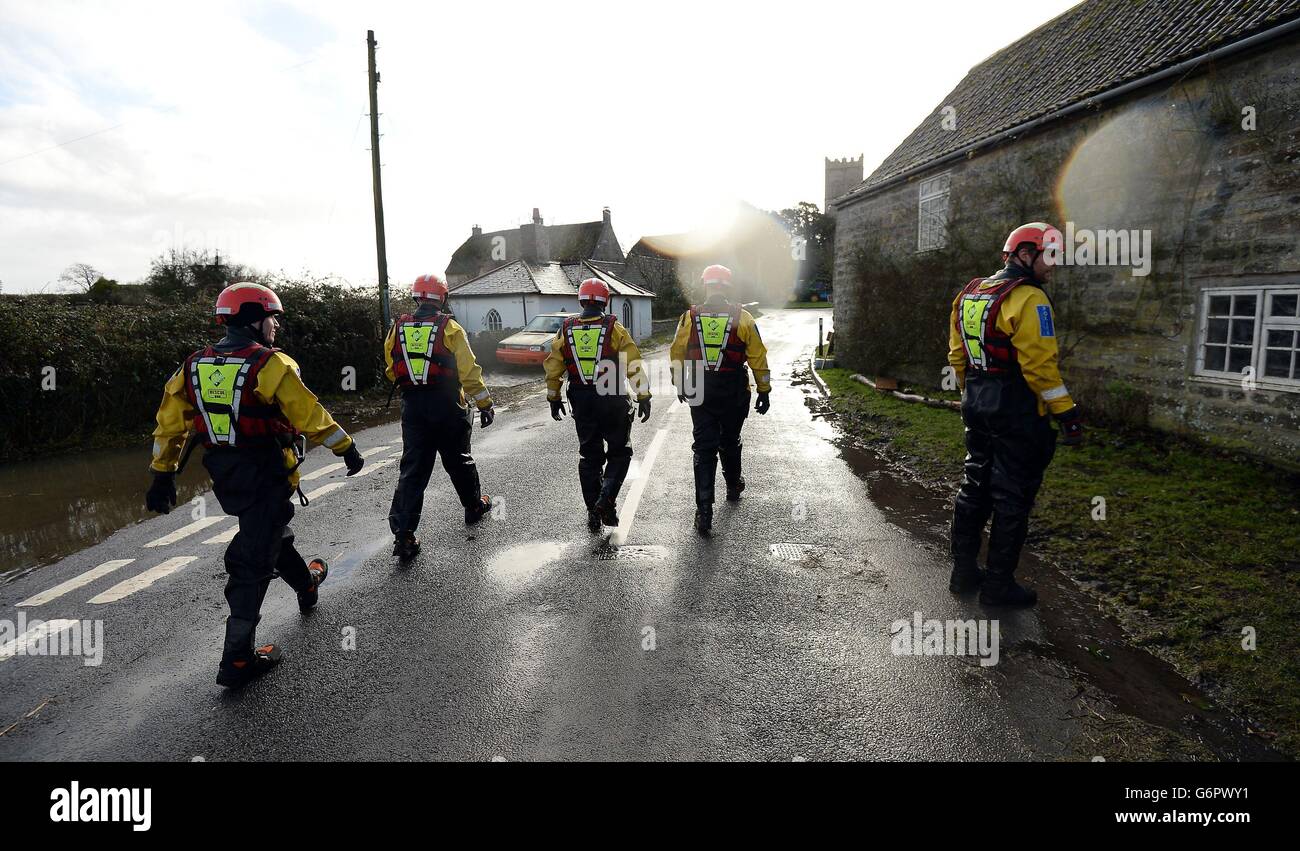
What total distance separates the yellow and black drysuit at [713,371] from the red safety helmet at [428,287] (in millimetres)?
2019

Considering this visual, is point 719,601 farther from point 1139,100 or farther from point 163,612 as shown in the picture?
point 1139,100

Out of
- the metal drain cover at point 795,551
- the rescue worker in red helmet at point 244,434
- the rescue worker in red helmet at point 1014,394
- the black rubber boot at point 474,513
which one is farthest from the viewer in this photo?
the black rubber boot at point 474,513

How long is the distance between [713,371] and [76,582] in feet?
17.1

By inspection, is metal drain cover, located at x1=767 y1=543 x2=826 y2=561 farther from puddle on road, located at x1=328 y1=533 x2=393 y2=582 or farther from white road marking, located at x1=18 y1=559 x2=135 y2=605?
white road marking, located at x1=18 y1=559 x2=135 y2=605

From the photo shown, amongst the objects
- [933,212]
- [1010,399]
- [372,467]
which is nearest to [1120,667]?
[1010,399]

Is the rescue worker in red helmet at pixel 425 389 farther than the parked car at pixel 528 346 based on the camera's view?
No

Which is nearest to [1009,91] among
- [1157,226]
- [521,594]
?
[1157,226]

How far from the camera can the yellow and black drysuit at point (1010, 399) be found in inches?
164

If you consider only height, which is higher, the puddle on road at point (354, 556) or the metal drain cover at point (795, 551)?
the metal drain cover at point (795, 551)

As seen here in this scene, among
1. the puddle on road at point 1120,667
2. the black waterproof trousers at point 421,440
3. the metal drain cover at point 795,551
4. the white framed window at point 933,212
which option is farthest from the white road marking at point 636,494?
the white framed window at point 933,212

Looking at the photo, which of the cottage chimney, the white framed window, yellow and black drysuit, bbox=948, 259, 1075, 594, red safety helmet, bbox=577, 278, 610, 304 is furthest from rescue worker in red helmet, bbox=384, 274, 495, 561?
the cottage chimney

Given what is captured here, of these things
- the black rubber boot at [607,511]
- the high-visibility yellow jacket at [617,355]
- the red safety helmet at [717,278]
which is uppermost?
the red safety helmet at [717,278]

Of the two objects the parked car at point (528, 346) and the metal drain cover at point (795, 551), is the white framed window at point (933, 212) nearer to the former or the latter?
the parked car at point (528, 346)

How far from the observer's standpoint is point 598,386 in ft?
19.7
